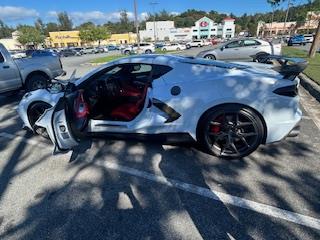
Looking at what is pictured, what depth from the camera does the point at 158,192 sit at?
3027mm

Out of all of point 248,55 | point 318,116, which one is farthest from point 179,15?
point 318,116

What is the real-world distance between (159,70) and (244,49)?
13.1 metres

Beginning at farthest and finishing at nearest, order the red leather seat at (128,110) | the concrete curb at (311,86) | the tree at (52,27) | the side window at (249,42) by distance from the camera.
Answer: the tree at (52,27)
the side window at (249,42)
the concrete curb at (311,86)
the red leather seat at (128,110)

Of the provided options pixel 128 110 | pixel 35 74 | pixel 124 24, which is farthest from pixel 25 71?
pixel 124 24

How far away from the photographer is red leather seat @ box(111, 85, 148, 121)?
405 centimetres

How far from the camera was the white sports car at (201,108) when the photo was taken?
3396 millimetres

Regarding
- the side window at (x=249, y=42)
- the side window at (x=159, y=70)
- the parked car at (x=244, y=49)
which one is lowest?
the parked car at (x=244, y=49)

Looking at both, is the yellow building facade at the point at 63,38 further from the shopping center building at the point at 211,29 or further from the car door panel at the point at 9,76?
the car door panel at the point at 9,76

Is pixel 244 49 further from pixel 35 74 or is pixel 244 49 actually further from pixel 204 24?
pixel 204 24

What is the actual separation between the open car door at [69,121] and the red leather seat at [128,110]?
58 cm

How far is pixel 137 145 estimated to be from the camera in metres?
4.27

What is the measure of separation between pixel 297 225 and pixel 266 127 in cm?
139

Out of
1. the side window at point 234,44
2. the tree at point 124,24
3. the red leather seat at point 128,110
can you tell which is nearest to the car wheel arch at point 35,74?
the red leather seat at point 128,110

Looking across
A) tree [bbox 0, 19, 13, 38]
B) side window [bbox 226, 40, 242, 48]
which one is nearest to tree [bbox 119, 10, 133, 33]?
tree [bbox 0, 19, 13, 38]
